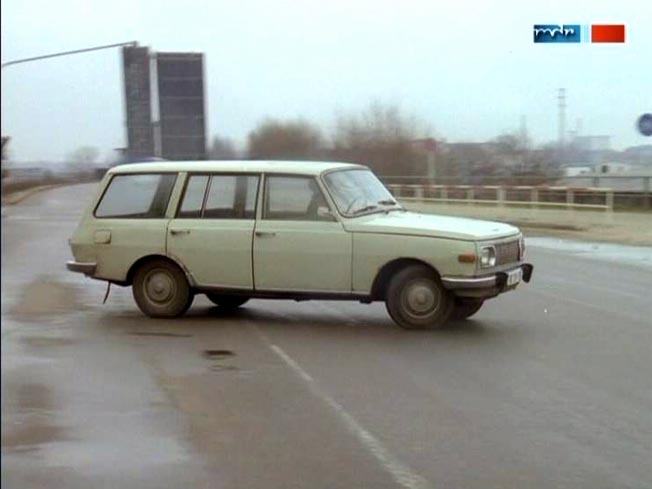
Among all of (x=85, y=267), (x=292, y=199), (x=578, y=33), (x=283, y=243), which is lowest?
(x=85, y=267)

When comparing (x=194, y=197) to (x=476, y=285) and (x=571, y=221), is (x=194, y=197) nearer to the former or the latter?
(x=476, y=285)

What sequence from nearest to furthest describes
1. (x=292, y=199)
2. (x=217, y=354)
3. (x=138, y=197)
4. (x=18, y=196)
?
(x=18, y=196)
(x=217, y=354)
(x=292, y=199)
(x=138, y=197)

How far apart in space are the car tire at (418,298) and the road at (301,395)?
0.21 meters

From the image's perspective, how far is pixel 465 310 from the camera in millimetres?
9312

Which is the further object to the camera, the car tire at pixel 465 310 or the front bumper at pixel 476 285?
the car tire at pixel 465 310


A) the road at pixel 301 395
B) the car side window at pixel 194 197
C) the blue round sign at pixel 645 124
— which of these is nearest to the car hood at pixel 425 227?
the road at pixel 301 395

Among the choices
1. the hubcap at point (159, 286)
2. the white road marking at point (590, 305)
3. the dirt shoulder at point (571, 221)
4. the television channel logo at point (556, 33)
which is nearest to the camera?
the hubcap at point (159, 286)

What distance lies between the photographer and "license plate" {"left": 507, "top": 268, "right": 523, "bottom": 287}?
856cm

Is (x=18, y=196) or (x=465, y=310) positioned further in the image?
(x=465, y=310)

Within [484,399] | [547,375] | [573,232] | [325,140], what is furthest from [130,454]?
[573,232]

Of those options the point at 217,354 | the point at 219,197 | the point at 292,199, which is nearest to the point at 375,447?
the point at 217,354

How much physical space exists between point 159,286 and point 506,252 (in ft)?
11.8

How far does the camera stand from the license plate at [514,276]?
8562 millimetres

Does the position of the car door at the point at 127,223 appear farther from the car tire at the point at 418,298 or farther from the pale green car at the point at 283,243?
the car tire at the point at 418,298
